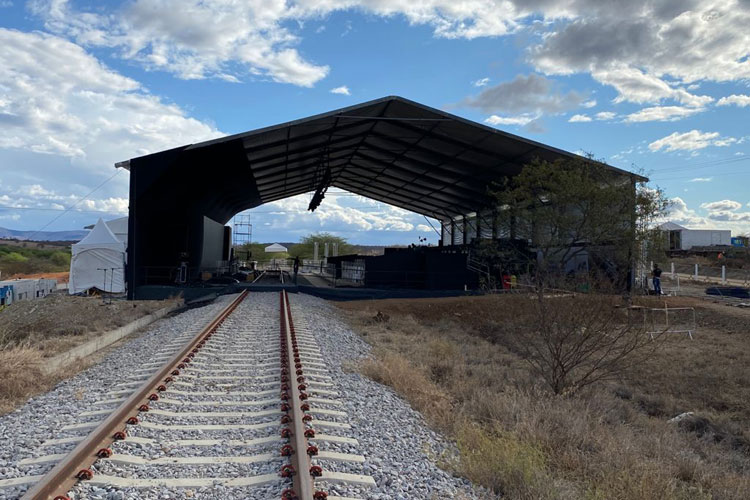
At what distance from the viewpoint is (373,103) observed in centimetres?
2438

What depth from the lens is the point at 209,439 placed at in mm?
5375

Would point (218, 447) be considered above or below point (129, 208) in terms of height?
below

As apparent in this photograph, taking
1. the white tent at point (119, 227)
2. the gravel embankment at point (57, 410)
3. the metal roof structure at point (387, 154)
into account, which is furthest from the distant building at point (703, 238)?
the gravel embankment at point (57, 410)

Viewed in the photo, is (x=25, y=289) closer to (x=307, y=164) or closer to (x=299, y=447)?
(x=307, y=164)

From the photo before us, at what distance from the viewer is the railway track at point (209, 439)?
13.9 ft

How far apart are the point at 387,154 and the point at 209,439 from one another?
3211 centimetres

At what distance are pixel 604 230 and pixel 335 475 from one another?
73.3 feet

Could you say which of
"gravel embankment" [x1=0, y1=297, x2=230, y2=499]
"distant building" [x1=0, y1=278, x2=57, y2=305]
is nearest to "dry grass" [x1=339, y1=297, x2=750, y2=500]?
"gravel embankment" [x1=0, y1=297, x2=230, y2=499]

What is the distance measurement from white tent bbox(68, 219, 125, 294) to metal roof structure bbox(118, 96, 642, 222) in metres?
7.98

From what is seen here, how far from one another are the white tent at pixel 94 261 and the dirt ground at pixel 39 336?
14.9 metres

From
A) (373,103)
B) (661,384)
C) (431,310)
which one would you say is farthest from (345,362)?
(373,103)

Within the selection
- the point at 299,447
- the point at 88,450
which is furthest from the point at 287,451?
the point at 88,450

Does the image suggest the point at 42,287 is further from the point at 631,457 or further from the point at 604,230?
the point at 631,457

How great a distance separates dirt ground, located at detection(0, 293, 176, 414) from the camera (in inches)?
298
